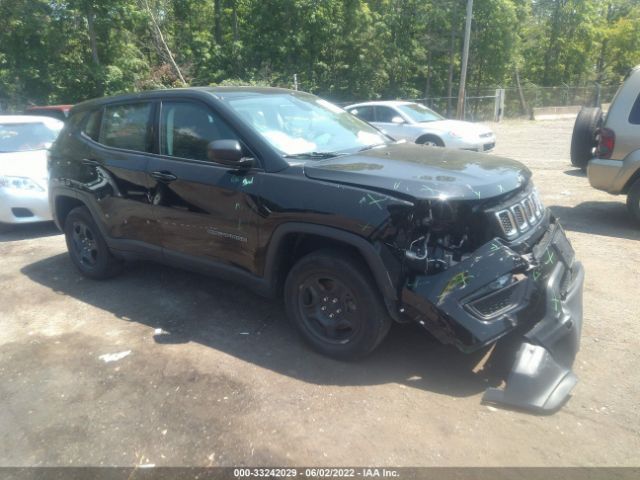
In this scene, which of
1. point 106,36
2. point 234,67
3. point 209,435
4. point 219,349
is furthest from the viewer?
point 234,67

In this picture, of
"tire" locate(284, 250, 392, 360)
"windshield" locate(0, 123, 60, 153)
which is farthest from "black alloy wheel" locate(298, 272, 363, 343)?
"windshield" locate(0, 123, 60, 153)

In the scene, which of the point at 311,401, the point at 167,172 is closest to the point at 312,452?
the point at 311,401

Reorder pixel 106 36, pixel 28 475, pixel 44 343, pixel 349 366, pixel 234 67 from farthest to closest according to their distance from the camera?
pixel 234 67 < pixel 106 36 < pixel 44 343 < pixel 349 366 < pixel 28 475

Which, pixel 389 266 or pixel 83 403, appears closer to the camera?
pixel 389 266

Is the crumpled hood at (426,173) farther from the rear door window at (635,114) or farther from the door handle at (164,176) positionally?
the rear door window at (635,114)

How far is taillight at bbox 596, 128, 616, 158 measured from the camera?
6.19m

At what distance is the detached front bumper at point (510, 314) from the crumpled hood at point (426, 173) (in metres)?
0.38

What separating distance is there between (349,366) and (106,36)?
20108 millimetres

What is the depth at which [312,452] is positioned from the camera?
2674 mm

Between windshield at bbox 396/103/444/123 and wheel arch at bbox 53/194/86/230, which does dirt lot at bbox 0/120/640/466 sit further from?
windshield at bbox 396/103/444/123

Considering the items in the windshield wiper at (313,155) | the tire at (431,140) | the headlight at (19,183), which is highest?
the windshield wiper at (313,155)

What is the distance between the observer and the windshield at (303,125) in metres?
3.74

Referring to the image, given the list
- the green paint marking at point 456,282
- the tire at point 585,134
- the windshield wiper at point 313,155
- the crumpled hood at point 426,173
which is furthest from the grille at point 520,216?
the tire at point 585,134

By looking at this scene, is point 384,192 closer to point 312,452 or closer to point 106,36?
point 312,452
